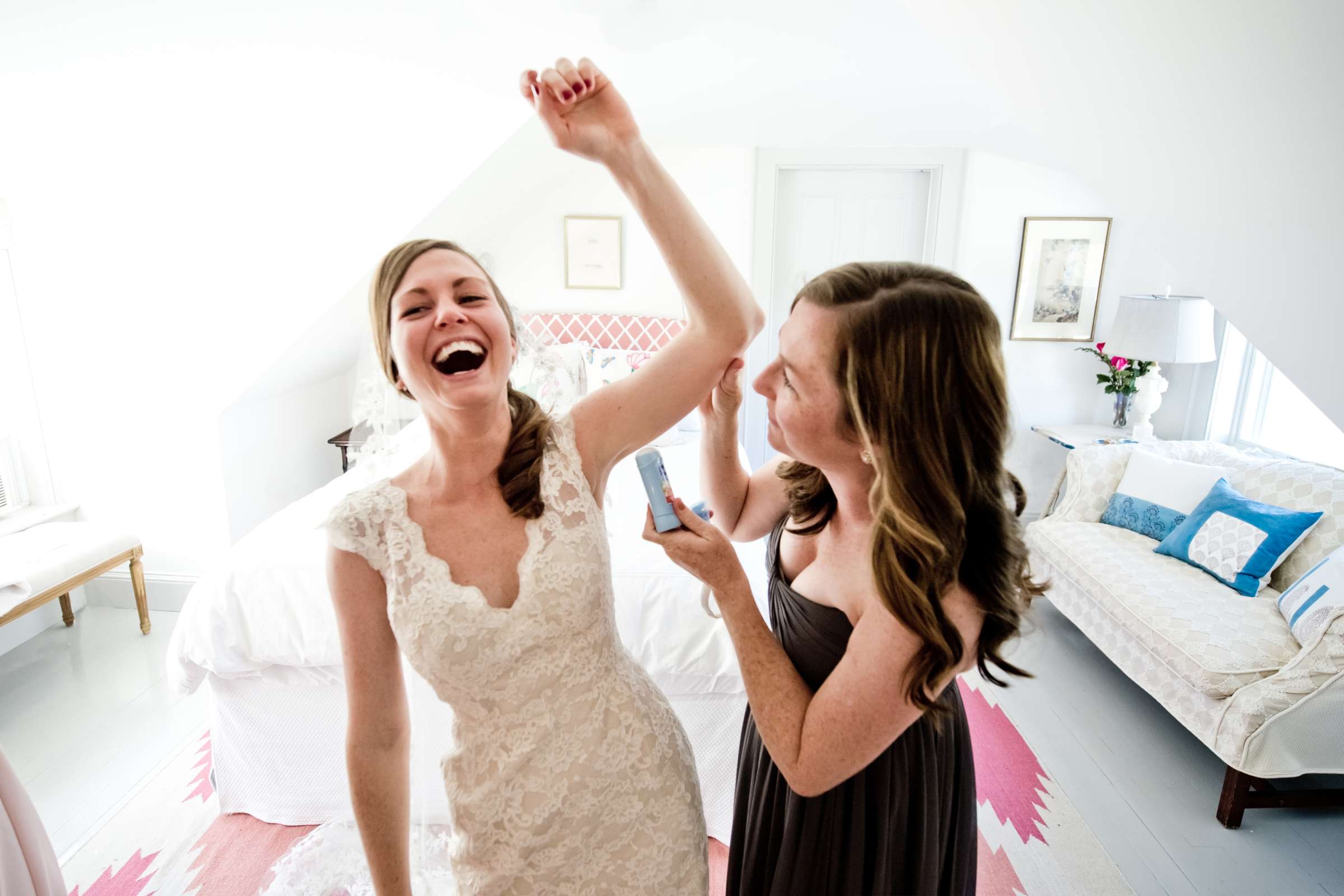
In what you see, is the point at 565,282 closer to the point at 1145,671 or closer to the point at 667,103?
the point at 667,103

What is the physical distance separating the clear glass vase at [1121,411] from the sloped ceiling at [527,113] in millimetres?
628

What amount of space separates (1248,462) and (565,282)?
10.8 ft

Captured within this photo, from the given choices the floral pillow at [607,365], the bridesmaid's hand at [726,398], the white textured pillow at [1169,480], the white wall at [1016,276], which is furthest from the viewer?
the white wall at [1016,276]

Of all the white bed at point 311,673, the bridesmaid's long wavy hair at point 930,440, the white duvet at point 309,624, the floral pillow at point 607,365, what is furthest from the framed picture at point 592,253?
the bridesmaid's long wavy hair at point 930,440

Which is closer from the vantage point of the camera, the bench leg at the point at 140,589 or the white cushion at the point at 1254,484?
the white cushion at the point at 1254,484

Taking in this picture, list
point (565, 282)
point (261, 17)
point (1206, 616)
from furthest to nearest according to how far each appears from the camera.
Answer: point (565, 282), point (1206, 616), point (261, 17)

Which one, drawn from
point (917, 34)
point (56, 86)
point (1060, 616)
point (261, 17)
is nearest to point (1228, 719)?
point (1060, 616)

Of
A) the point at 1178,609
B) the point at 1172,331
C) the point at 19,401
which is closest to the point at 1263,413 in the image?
the point at 1172,331

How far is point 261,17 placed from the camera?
1767mm

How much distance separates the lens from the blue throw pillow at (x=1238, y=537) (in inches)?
98.1

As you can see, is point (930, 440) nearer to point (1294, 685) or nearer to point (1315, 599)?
point (1294, 685)

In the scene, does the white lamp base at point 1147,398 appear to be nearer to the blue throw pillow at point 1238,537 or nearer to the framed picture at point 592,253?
the blue throw pillow at point 1238,537

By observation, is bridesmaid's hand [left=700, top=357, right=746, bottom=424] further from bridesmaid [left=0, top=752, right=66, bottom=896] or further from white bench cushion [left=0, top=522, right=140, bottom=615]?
white bench cushion [left=0, top=522, right=140, bottom=615]

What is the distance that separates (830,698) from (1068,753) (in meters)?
2.06
